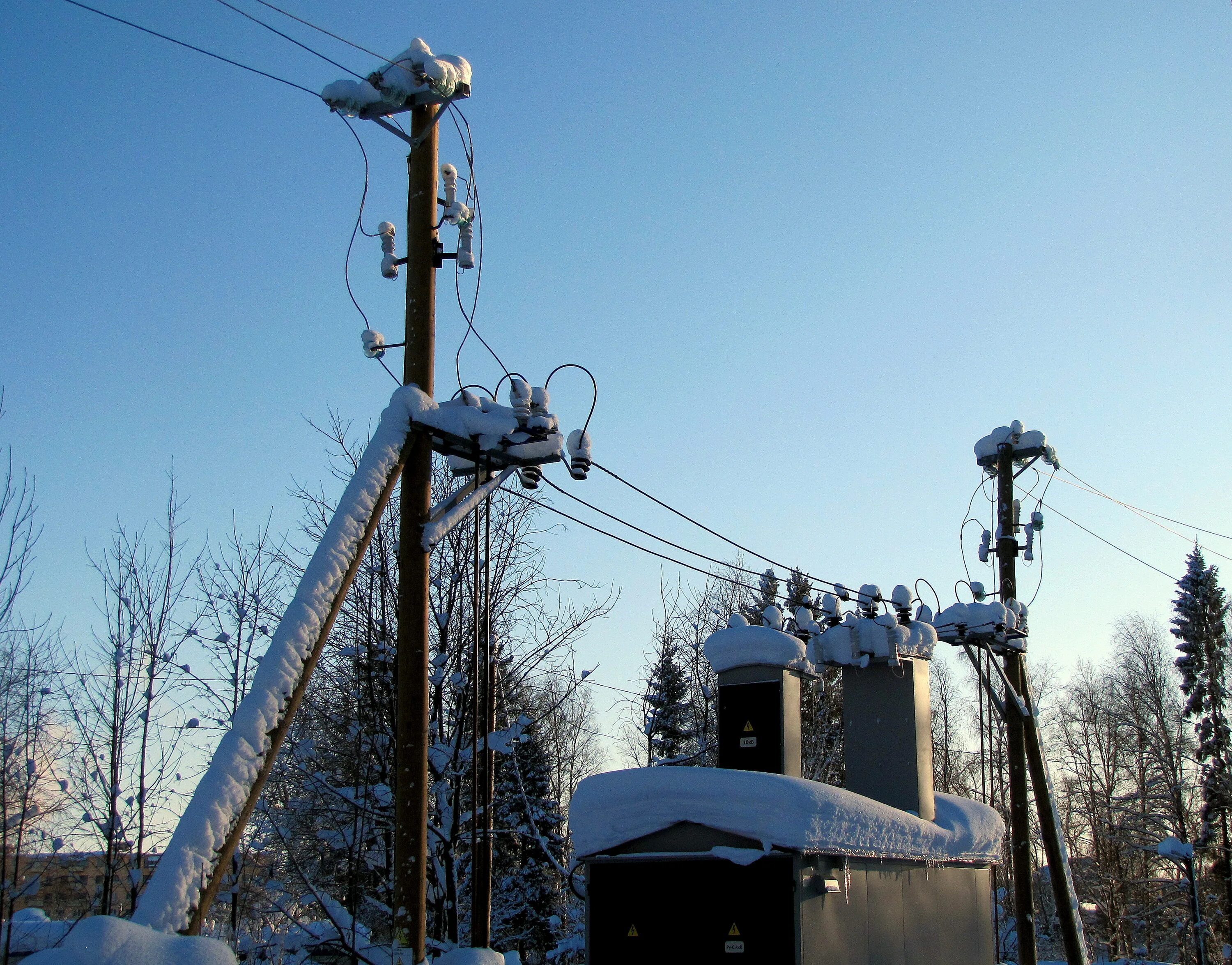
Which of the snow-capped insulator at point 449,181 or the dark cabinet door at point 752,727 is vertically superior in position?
the snow-capped insulator at point 449,181

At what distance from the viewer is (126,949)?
409cm

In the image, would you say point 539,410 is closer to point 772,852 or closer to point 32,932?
point 772,852

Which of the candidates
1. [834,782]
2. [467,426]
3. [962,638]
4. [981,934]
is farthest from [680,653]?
[467,426]

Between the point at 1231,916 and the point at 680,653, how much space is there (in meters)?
16.1

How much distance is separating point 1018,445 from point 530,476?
10.5 meters

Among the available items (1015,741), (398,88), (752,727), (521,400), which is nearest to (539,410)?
(521,400)

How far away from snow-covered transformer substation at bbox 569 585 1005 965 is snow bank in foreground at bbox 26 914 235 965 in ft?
14.5

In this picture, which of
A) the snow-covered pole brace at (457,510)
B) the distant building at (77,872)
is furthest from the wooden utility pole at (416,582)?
the distant building at (77,872)

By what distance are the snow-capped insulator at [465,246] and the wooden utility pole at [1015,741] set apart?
33.1 ft

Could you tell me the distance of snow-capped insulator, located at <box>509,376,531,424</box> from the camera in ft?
21.3

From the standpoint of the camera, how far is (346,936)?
28.9ft

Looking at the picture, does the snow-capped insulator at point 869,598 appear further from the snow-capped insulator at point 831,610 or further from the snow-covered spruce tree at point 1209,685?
the snow-covered spruce tree at point 1209,685

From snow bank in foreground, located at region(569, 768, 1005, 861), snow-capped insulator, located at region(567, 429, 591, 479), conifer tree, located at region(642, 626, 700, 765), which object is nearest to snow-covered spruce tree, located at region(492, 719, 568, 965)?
conifer tree, located at region(642, 626, 700, 765)

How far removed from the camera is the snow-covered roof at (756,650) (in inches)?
412
